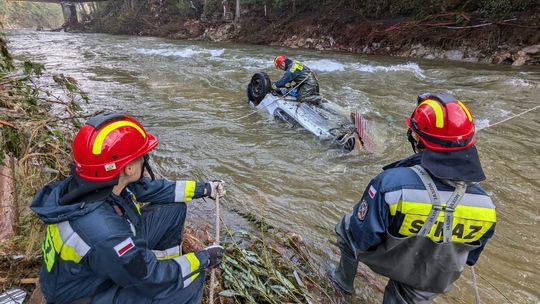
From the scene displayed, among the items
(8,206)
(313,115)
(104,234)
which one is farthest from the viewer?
(313,115)

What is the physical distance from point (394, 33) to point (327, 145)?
40.6ft

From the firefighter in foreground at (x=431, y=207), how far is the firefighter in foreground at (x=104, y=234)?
106 cm

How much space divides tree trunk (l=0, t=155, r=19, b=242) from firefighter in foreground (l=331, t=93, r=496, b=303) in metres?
2.60

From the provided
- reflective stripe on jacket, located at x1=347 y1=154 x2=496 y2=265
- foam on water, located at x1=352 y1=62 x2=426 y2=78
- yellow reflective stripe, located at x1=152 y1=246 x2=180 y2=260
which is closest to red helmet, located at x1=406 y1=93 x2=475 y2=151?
reflective stripe on jacket, located at x1=347 y1=154 x2=496 y2=265

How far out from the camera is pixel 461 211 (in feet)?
6.00

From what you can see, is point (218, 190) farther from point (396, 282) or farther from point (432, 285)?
point (432, 285)

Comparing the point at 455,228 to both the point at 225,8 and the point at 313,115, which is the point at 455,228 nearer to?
the point at 313,115

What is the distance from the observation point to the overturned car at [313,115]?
17.8 feet

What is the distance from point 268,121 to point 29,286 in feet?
17.5

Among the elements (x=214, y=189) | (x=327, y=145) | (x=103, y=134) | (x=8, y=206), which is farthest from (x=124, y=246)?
(x=327, y=145)

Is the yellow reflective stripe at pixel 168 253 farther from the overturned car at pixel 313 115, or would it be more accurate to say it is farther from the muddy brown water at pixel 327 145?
the overturned car at pixel 313 115

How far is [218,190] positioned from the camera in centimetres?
256

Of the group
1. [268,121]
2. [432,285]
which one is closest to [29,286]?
[432,285]

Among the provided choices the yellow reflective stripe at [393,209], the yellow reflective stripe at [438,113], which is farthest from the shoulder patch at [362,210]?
the yellow reflective stripe at [438,113]
